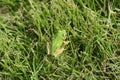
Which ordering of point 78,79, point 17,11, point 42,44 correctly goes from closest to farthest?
point 78,79, point 42,44, point 17,11

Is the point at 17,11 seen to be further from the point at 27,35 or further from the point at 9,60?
the point at 9,60

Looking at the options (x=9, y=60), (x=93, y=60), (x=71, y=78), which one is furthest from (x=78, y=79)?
(x=9, y=60)

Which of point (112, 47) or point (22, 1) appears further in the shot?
point (22, 1)
